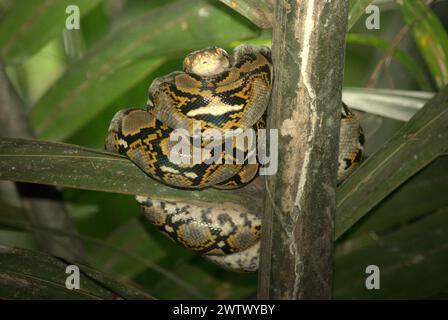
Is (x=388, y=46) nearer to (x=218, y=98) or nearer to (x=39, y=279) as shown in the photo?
(x=218, y=98)

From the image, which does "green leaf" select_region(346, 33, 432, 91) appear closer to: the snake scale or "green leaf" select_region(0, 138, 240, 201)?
the snake scale

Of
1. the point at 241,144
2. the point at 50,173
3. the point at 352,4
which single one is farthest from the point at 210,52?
the point at 50,173

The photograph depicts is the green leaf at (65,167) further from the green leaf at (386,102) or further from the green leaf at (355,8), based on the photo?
the green leaf at (386,102)

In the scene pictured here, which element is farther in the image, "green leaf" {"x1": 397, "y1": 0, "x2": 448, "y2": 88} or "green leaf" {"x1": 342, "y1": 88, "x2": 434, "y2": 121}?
"green leaf" {"x1": 397, "y1": 0, "x2": 448, "y2": 88}

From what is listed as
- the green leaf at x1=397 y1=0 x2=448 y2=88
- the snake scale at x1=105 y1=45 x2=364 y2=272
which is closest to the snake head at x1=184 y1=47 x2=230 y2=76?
the snake scale at x1=105 y1=45 x2=364 y2=272

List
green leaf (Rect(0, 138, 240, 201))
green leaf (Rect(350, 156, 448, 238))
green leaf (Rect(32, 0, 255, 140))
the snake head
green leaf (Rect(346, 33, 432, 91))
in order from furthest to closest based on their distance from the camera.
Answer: green leaf (Rect(346, 33, 432, 91)) < green leaf (Rect(32, 0, 255, 140)) < green leaf (Rect(350, 156, 448, 238)) < the snake head < green leaf (Rect(0, 138, 240, 201))

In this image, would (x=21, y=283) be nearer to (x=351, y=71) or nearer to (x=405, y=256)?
(x=405, y=256)
